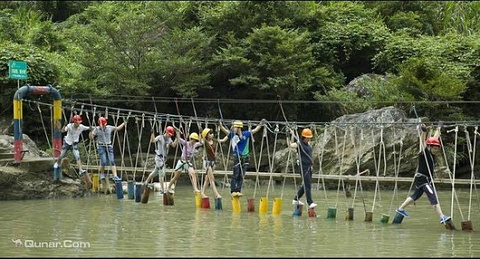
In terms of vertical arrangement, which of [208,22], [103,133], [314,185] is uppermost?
[208,22]

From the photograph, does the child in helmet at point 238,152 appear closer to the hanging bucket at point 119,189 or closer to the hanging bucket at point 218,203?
the hanging bucket at point 218,203

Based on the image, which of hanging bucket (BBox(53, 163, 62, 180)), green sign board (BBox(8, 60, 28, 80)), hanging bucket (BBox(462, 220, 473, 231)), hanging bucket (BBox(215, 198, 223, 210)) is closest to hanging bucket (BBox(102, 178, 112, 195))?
hanging bucket (BBox(53, 163, 62, 180))

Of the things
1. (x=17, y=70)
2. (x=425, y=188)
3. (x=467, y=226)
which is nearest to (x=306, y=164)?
(x=425, y=188)

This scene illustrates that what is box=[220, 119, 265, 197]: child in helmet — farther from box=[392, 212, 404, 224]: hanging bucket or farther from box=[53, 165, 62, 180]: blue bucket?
box=[53, 165, 62, 180]: blue bucket

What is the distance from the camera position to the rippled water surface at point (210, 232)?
921 centimetres

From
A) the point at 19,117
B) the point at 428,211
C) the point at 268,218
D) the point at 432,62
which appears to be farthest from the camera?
the point at 432,62

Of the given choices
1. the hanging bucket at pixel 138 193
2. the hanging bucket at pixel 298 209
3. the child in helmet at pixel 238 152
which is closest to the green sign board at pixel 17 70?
the hanging bucket at pixel 138 193

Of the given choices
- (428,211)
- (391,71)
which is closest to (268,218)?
(428,211)

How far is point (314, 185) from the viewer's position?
2083 centimetres

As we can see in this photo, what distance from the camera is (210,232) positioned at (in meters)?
11.0

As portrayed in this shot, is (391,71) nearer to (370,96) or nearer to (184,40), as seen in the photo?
(370,96)

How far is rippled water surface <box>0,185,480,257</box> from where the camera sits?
9211 millimetres

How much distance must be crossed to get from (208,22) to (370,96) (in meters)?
6.20

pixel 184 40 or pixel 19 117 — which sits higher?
pixel 184 40
